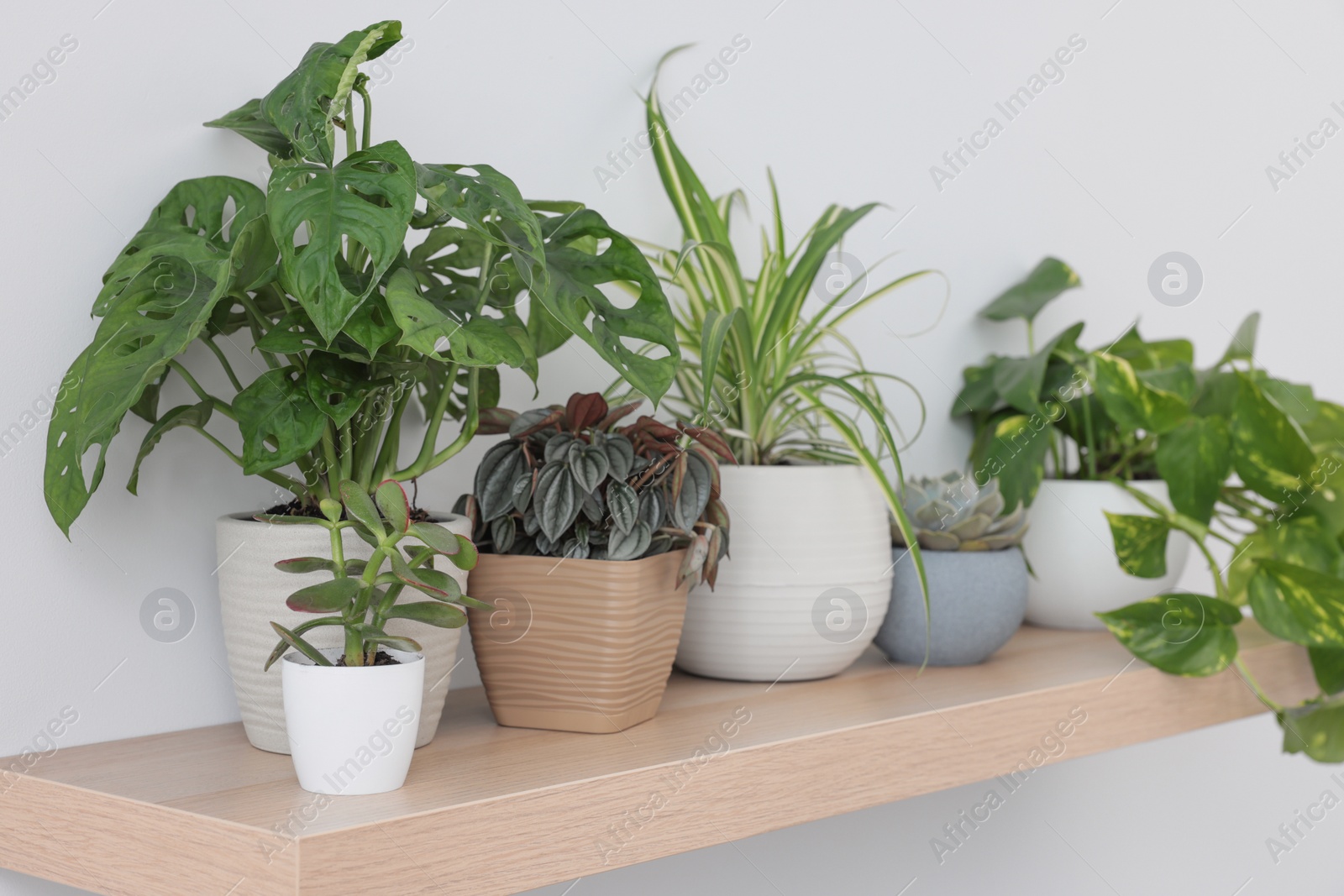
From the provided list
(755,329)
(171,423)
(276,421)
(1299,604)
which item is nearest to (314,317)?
(276,421)

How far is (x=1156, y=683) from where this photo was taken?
1.19 m

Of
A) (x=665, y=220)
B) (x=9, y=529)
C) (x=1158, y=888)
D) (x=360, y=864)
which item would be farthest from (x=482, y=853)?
(x=1158, y=888)

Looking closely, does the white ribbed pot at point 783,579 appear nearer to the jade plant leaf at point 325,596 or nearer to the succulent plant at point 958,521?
the succulent plant at point 958,521

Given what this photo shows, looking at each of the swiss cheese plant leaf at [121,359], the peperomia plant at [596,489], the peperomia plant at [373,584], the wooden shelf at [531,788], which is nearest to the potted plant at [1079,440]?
the wooden shelf at [531,788]

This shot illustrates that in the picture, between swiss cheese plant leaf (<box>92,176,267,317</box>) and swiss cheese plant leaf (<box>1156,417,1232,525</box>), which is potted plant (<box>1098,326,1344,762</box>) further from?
swiss cheese plant leaf (<box>92,176,267,317</box>)

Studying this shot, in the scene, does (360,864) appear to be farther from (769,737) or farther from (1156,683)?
(1156,683)

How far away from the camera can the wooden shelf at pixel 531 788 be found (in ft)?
2.05

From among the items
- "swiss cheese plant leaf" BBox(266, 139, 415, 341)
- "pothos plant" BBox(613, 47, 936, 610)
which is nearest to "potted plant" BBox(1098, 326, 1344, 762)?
"pothos plant" BBox(613, 47, 936, 610)

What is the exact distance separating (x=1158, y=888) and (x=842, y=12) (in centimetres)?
146

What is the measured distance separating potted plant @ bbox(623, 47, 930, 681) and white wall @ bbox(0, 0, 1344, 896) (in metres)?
0.12

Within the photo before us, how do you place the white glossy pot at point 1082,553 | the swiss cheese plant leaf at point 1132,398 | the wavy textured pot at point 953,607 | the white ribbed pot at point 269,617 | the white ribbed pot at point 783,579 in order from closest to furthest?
the white ribbed pot at point 269,617 → the white ribbed pot at point 783,579 → the wavy textured pot at point 953,607 → the swiss cheese plant leaf at point 1132,398 → the white glossy pot at point 1082,553

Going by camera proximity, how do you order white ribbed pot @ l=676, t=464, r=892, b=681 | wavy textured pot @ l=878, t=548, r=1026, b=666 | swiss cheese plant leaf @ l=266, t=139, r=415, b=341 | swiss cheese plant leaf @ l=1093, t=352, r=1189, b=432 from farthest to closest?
swiss cheese plant leaf @ l=1093, t=352, r=1189, b=432 → wavy textured pot @ l=878, t=548, r=1026, b=666 → white ribbed pot @ l=676, t=464, r=892, b=681 → swiss cheese plant leaf @ l=266, t=139, r=415, b=341

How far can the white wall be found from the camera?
82cm

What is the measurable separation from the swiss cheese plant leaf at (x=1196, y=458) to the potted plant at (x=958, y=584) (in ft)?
0.69
